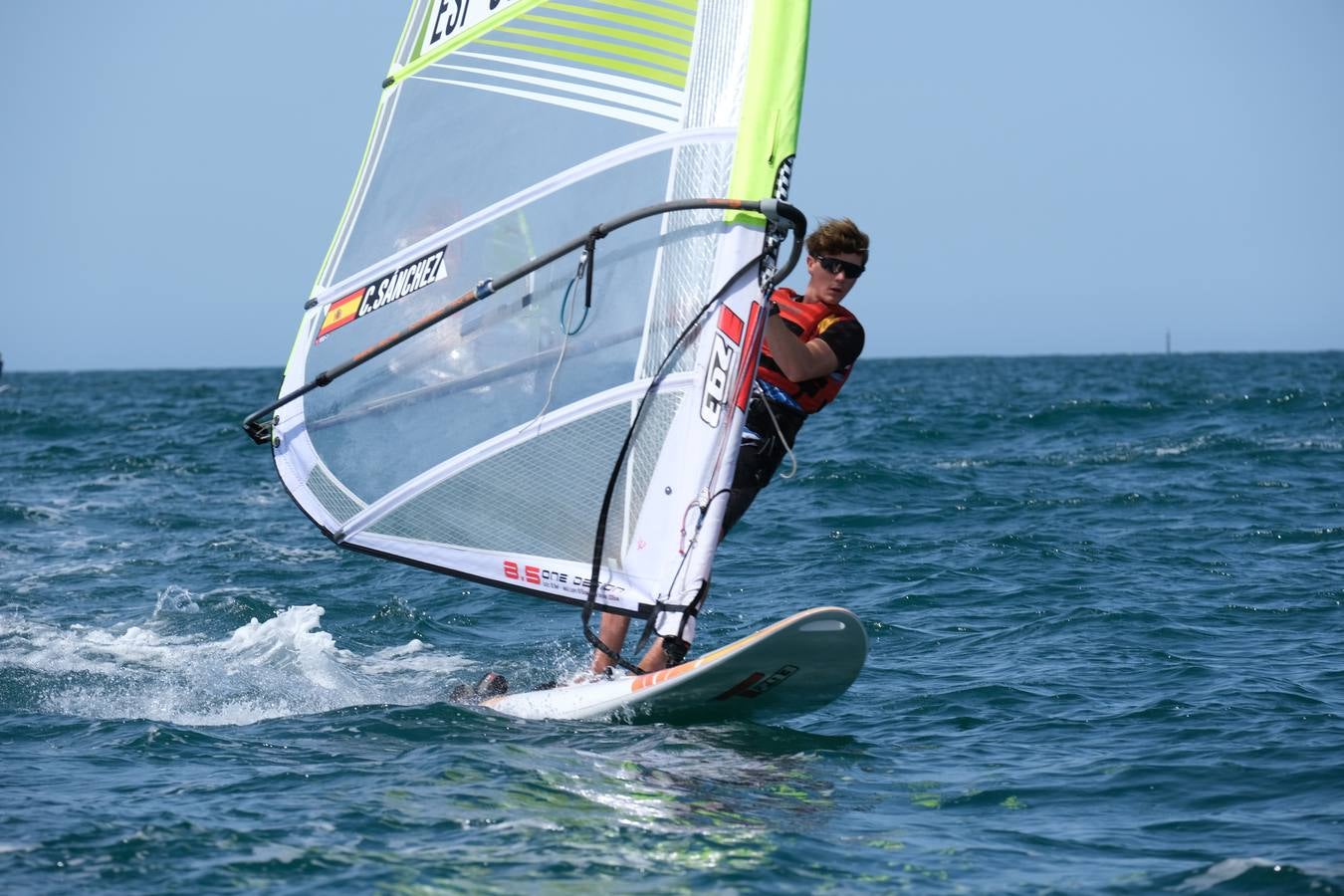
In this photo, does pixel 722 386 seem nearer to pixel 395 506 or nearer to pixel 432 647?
pixel 395 506

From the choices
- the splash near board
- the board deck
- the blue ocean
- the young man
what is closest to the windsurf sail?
the splash near board

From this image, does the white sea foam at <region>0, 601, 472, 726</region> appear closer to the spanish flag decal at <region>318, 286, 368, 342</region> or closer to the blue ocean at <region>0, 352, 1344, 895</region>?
the blue ocean at <region>0, 352, 1344, 895</region>

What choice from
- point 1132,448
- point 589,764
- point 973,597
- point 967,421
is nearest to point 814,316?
point 589,764

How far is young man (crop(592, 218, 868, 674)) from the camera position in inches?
208

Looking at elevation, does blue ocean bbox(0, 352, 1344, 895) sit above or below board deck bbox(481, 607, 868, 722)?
below

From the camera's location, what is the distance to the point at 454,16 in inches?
227

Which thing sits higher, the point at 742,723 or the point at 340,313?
the point at 340,313

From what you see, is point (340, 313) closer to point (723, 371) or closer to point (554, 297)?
point (554, 297)

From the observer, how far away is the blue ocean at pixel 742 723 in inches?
162

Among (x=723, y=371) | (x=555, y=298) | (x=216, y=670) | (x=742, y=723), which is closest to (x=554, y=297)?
(x=555, y=298)

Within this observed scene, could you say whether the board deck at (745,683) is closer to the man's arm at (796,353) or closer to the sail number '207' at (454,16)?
the man's arm at (796,353)

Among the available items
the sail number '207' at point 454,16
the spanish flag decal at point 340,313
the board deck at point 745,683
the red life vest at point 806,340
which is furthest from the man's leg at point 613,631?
the sail number '207' at point 454,16

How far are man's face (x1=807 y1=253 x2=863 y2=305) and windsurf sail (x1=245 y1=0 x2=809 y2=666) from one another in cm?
26

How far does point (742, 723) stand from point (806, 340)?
1545 millimetres
